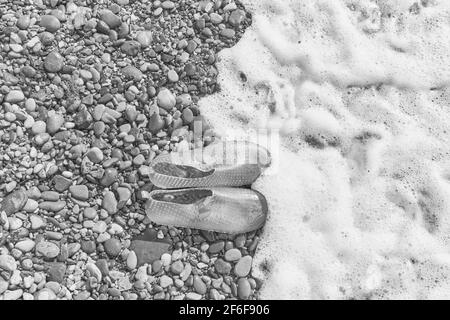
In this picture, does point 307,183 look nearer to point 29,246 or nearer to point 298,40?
point 298,40

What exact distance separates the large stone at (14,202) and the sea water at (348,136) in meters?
0.85

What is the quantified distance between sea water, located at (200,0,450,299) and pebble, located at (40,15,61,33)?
2.50 feet

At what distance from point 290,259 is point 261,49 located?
37.6 inches

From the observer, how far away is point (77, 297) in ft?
7.82

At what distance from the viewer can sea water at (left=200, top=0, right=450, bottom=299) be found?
2422 mm

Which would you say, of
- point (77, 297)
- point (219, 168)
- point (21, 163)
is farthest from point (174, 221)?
point (21, 163)

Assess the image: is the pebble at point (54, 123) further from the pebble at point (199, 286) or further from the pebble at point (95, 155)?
the pebble at point (199, 286)

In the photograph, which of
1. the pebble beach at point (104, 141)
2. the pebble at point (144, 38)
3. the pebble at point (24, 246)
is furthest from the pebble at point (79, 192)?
the pebble at point (144, 38)

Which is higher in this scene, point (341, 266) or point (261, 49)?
point (261, 49)

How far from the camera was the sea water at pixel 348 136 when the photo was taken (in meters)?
2.42

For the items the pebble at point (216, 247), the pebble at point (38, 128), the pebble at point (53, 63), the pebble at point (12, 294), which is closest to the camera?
the pebble at point (12, 294)

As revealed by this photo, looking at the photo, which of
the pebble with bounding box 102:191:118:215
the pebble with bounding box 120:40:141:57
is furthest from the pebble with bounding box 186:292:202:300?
the pebble with bounding box 120:40:141:57

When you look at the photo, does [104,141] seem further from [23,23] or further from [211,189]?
[23,23]
